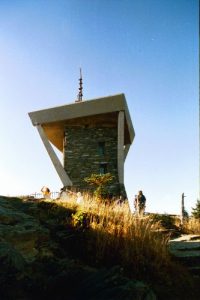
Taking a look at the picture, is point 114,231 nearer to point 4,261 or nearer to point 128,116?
point 4,261

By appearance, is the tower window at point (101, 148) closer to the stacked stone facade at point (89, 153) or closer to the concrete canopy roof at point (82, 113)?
the stacked stone facade at point (89, 153)

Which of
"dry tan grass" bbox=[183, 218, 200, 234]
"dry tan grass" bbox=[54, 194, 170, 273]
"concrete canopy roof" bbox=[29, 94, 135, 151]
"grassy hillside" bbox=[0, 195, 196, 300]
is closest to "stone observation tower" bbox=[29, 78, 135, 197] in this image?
"concrete canopy roof" bbox=[29, 94, 135, 151]

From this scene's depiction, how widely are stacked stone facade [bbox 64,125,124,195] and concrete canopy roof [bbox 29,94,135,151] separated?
0.60 metres

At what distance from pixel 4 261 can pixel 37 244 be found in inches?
48.2

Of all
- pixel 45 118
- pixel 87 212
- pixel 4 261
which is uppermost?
pixel 45 118

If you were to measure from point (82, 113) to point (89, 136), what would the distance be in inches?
55.1

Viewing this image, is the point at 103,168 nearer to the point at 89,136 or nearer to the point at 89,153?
the point at 89,153

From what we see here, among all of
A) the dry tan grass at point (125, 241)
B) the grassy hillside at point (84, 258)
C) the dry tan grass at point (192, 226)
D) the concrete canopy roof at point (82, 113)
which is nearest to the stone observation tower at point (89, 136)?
the concrete canopy roof at point (82, 113)

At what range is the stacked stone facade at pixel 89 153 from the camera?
1922 centimetres

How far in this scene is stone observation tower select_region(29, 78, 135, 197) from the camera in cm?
1891

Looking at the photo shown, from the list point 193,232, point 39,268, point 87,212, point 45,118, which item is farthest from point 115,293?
point 45,118

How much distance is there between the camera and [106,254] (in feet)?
21.8

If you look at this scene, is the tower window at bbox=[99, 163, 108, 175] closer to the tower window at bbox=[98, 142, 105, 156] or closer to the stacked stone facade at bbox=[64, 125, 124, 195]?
the stacked stone facade at bbox=[64, 125, 124, 195]

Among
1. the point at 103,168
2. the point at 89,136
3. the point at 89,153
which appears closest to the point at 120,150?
the point at 103,168
